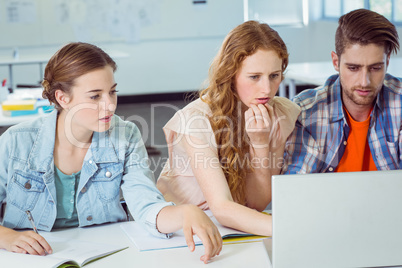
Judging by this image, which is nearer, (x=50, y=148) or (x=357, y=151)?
(x=50, y=148)

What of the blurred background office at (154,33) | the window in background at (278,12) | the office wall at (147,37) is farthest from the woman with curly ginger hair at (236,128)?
the window in background at (278,12)

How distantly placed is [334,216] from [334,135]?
0.87 meters

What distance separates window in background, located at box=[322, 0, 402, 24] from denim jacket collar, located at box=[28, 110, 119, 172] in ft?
15.3

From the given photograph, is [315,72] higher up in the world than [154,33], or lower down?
lower down

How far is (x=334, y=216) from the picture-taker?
1.04 metres

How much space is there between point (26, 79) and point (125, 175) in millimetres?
5660

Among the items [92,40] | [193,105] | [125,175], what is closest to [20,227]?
[125,175]

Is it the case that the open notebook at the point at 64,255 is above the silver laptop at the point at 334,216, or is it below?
below

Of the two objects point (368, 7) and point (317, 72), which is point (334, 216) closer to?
point (317, 72)

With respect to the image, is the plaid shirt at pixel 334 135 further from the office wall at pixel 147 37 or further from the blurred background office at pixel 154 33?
the office wall at pixel 147 37

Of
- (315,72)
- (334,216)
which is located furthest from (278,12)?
(334,216)

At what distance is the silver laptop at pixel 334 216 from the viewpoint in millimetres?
1025

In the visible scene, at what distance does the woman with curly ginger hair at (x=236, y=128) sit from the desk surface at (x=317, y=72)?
135 cm

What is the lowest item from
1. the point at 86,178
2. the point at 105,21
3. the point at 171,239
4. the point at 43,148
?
the point at 171,239
